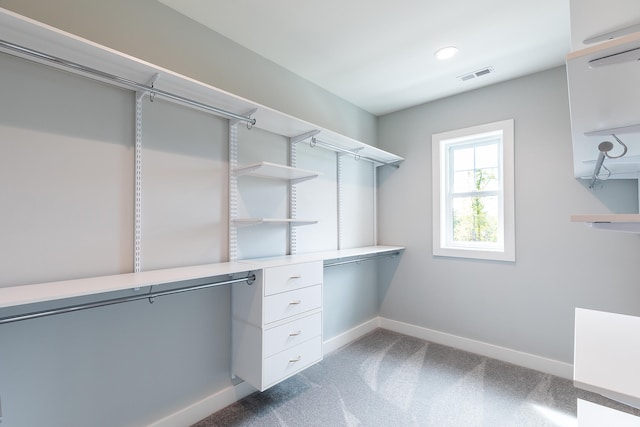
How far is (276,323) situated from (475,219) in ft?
7.74

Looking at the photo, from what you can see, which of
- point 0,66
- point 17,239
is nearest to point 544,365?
point 17,239

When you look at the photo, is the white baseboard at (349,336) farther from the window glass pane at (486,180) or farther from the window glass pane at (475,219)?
the window glass pane at (486,180)

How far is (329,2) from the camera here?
182cm

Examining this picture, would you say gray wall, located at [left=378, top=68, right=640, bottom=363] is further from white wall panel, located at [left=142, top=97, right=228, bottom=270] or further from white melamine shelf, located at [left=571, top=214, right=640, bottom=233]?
white wall panel, located at [left=142, top=97, right=228, bottom=270]

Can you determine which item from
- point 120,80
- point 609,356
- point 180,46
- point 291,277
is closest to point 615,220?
point 609,356

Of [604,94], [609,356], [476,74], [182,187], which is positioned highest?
[476,74]

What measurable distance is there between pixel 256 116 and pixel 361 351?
2.38 m

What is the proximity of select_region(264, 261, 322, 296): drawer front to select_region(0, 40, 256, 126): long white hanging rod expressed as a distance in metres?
1.06

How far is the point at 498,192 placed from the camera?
115 inches

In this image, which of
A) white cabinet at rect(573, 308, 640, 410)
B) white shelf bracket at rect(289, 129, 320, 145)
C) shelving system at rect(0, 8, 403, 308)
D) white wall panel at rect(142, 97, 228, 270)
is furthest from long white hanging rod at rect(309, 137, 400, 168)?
white cabinet at rect(573, 308, 640, 410)

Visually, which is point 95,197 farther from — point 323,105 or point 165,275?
point 323,105

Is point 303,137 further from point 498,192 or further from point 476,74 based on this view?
point 498,192

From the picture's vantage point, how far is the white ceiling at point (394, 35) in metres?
1.84

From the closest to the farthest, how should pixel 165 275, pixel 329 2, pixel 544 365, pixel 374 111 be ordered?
pixel 165 275, pixel 329 2, pixel 544 365, pixel 374 111
